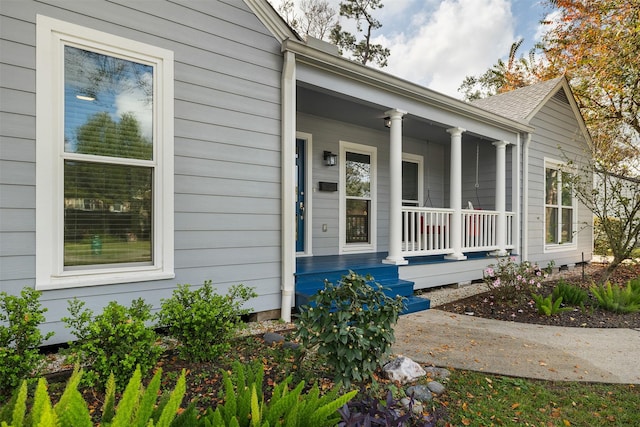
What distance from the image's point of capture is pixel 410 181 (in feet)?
25.3

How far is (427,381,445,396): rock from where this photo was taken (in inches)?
96.9

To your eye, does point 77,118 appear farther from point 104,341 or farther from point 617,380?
point 617,380

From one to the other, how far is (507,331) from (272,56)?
3.92m

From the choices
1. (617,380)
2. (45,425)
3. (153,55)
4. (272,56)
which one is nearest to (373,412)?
(45,425)

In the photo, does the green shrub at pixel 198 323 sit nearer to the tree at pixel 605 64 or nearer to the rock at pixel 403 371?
the rock at pixel 403 371

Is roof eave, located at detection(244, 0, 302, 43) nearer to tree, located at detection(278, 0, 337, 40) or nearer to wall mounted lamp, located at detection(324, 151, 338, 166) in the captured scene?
wall mounted lamp, located at detection(324, 151, 338, 166)

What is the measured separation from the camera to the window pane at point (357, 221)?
6.62 meters

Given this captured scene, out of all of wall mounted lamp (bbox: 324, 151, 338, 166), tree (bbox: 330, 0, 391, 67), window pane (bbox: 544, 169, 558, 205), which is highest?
tree (bbox: 330, 0, 391, 67)

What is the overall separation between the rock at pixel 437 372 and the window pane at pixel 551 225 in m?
6.44

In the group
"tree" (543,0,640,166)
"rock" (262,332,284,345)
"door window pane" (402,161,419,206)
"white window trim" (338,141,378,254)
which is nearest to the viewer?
"rock" (262,332,284,345)

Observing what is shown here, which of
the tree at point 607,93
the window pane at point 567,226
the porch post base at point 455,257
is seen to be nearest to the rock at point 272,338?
the porch post base at point 455,257

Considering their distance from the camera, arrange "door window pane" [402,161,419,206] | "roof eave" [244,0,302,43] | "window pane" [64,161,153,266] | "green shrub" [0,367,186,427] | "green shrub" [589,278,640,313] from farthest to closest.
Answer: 1. "door window pane" [402,161,419,206]
2. "green shrub" [589,278,640,313]
3. "roof eave" [244,0,302,43]
4. "window pane" [64,161,153,266]
5. "green shrub" [0,367,186,427]

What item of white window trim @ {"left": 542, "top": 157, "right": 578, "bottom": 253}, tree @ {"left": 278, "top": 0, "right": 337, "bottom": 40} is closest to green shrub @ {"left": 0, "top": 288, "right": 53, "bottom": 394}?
white window trim @ {"left": 542, "top": 157, "right": 578, "bottom": 253}

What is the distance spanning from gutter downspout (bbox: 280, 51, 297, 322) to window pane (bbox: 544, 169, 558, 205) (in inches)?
253
